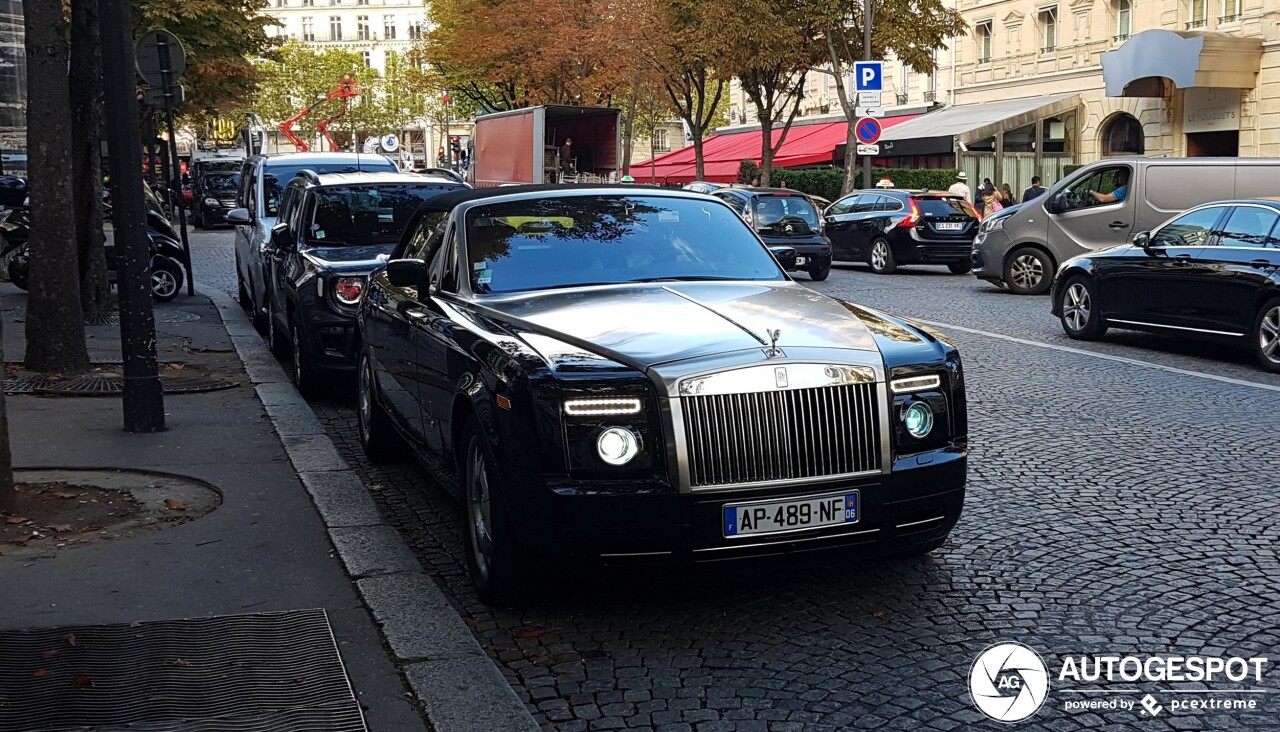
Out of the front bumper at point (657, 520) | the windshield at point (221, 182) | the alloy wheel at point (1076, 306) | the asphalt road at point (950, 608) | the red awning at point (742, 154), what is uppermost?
the red awning at point (742, 154)

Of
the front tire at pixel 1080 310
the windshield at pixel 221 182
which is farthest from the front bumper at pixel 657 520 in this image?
the windshield at pixel 221 182

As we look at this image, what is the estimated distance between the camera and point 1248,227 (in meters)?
12.8

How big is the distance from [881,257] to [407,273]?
19.0 metres

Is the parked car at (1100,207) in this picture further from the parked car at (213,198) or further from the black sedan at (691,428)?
the parked car at (213,198)

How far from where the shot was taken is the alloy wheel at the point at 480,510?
534cm

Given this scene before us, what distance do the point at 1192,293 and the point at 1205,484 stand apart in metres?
6.18

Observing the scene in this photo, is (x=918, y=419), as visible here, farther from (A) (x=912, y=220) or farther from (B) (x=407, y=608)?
(A) (x=912, y=220)

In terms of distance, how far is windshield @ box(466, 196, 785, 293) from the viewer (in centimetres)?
648

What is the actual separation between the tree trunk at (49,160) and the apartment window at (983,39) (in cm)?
3942

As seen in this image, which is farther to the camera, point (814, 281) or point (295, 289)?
point (814, 281)

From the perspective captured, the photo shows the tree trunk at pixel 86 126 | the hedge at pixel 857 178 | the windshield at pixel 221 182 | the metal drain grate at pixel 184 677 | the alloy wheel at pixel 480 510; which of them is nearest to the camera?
the metal drain grate at pixel 184 677

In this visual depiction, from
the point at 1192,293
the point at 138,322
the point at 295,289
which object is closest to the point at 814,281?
the point at 1192,293

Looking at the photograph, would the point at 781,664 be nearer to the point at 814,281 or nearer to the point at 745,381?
the point at 745,381

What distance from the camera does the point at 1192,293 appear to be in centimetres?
1296
